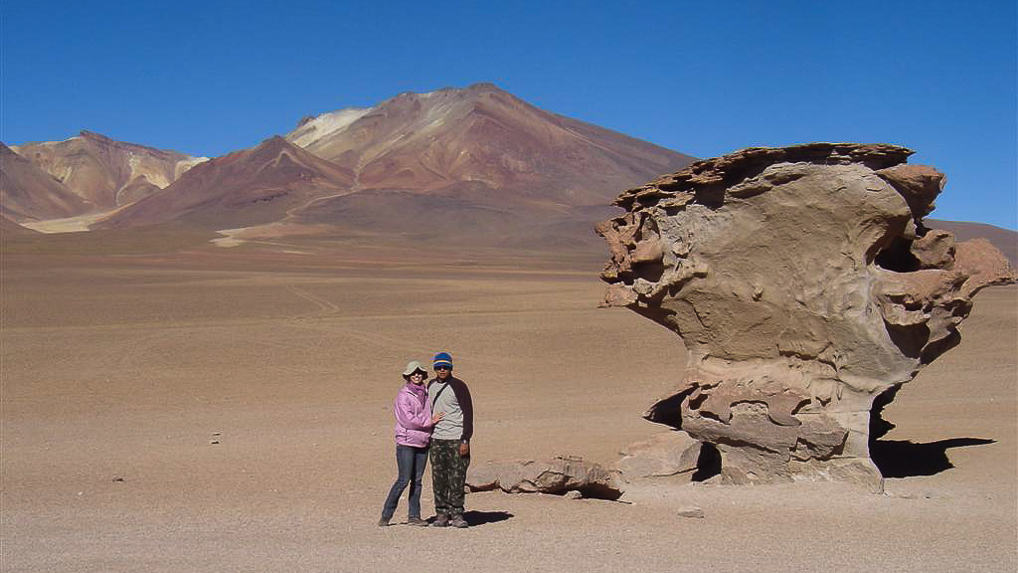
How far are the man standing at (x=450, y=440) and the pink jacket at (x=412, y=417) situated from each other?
0.34 feet

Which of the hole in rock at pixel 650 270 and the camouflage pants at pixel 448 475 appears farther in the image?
the hole in rock at pixel 650 270

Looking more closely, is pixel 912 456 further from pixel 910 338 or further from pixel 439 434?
pixel 439 434

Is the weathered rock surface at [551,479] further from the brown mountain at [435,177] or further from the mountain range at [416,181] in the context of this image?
the brown mountain at [435,177]

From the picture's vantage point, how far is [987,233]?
123500 millimetres

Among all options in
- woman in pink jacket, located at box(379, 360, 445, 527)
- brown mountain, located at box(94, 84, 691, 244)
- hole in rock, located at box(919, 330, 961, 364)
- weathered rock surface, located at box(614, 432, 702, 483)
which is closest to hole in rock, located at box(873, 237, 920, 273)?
hole in rock, located at box(919, 330, 961, 364)

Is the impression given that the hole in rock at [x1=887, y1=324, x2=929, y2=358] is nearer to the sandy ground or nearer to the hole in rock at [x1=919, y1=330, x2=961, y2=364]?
the hole in rock at [x1=919, y1=330, x2=961, y2=364]

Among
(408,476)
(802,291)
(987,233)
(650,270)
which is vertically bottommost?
(408,476)

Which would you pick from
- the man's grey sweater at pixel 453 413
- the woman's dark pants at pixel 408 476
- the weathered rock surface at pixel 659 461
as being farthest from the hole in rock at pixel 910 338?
the woman's dark pants at pixel 408 476

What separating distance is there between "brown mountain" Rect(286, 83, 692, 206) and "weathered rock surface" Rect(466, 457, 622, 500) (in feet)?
422

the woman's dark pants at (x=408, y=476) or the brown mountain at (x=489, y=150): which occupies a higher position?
the brown mountain at (x=489, y=150)

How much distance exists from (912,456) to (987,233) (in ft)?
408

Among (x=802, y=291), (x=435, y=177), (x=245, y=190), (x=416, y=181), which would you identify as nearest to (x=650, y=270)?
(x=802, y=291)

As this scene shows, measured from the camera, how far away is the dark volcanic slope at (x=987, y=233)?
115125 mm

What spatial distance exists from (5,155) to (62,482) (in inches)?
8047
